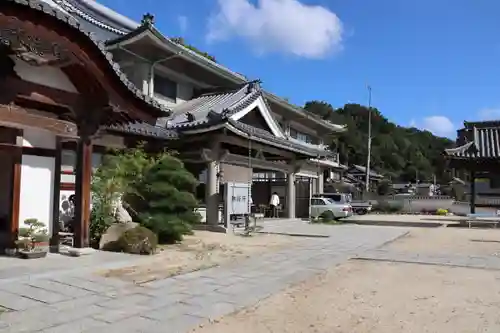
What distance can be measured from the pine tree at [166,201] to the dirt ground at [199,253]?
0.48 meters

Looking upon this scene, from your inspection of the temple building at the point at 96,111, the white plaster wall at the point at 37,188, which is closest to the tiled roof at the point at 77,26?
the temple building at the point at 96,111

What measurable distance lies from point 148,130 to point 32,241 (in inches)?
210

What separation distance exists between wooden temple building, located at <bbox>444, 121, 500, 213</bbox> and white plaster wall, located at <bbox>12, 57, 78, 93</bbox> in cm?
2040

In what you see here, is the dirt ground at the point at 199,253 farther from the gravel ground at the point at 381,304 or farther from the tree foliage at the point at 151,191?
the gravel ground at the point at 381,304

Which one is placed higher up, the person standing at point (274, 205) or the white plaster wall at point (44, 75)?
the white plaster wall at point (44, 75)

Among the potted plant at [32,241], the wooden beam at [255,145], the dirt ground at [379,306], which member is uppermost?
the wooden beam at [255,145]

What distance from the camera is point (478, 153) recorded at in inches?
921

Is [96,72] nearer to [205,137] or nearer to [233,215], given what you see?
[205,137]

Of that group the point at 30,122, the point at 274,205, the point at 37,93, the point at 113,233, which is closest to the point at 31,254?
the point at 113,233

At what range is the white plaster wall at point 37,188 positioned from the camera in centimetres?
903

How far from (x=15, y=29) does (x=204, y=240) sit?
8075 millimetres

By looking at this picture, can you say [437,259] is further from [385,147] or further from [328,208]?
[385,147]

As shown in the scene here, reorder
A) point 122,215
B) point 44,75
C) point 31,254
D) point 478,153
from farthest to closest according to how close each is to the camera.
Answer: point 478,153 → point 122,215 → point 31,254 → point 44,75

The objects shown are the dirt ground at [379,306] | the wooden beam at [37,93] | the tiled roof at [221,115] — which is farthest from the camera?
the tiled roof at [221,115]
